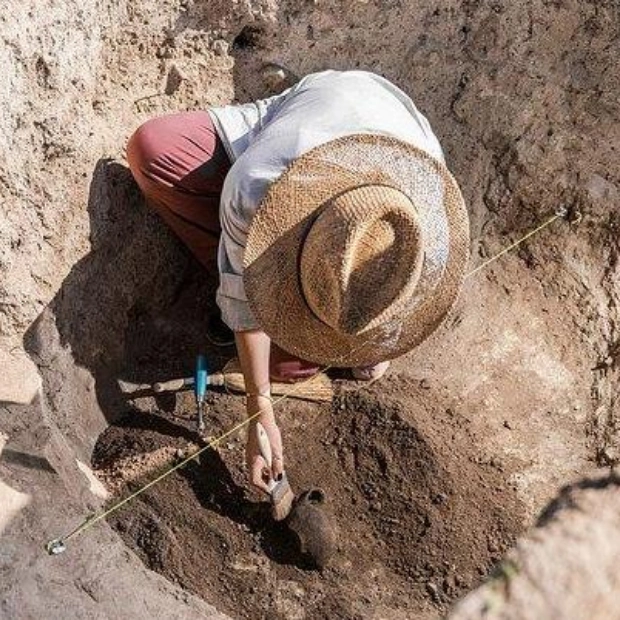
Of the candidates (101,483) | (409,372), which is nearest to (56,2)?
(101,483)

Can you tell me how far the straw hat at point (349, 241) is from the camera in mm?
2395

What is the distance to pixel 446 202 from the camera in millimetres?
2650

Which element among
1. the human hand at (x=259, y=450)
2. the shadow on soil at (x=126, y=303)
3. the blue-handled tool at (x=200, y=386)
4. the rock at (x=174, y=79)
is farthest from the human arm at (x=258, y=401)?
the rock at (x=174, y=79)

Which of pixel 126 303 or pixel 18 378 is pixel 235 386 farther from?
pixel 18 378

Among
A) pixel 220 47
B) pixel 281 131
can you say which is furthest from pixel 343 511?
pixel 220 47

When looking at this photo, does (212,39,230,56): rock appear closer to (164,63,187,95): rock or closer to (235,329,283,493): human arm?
(164,63,187,95): rock

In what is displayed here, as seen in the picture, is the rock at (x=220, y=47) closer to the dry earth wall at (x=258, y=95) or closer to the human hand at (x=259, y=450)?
the dry earth wall at (x=258, y=95)

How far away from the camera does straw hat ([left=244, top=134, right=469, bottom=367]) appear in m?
2.39

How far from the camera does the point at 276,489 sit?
280 cm

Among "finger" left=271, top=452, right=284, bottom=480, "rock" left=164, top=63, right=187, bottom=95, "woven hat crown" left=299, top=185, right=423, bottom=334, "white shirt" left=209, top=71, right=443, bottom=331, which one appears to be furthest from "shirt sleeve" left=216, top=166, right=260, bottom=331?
"rock" left=164, top=63, right=187, bottom=95

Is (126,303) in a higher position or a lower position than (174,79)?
lower

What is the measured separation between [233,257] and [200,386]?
1.80 feet

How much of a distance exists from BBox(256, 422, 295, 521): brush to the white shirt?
0.27m

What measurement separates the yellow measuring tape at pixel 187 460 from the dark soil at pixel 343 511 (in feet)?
0.07
